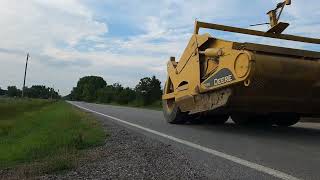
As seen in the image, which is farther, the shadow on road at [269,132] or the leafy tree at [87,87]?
the leafy tree at [87,87]

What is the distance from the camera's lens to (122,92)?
10519cm

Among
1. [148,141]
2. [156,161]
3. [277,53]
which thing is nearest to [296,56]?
[277,53]

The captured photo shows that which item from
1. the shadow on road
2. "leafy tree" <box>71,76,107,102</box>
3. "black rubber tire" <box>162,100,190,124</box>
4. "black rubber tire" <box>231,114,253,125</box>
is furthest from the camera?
"leafy tree" <box>71,76,107,102</box>

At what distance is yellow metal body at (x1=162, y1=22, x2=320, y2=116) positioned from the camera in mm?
10766

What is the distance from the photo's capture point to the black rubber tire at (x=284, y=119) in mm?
13929

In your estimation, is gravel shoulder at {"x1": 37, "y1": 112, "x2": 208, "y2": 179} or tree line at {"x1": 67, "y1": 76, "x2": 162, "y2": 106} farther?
tree line at {"x1": 67, "y1": 76, "x2": 162, "y2": 106}

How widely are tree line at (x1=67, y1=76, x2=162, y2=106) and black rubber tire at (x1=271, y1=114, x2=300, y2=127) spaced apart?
2229 inches

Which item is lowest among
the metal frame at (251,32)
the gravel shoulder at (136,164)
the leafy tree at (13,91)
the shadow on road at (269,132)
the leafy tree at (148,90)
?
the gravel shoulder at (136,164)

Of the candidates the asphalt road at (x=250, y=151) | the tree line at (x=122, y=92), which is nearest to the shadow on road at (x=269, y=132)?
the asphalt road at (x=250, y=151)

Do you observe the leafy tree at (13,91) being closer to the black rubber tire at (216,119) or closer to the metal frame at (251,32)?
the black rubber tire at (216,119)

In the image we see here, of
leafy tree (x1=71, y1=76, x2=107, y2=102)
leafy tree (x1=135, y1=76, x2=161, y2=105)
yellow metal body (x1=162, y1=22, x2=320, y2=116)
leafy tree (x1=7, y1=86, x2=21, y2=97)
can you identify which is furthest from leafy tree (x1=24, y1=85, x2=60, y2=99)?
yellow metal body (x1=162, y1=22, x2=320, y2=116)

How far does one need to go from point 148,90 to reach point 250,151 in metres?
67.3

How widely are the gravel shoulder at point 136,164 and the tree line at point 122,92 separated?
6190 centimetres

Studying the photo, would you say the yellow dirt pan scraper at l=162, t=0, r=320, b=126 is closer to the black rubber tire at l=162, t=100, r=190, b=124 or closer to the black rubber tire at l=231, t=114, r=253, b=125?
the black rubber tire at l=231, t=114, r=253, b=125
